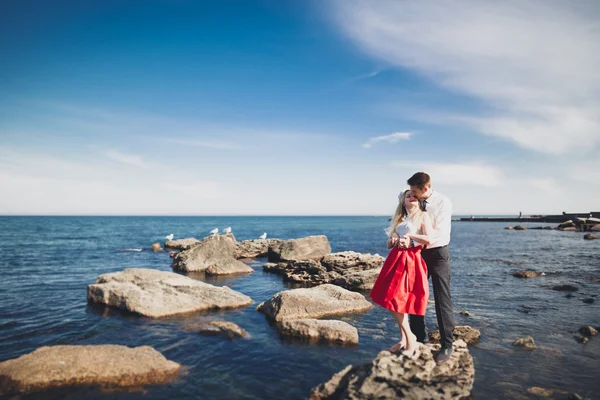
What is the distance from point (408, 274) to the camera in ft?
19.9

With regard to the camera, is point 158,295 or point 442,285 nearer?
point 442,285

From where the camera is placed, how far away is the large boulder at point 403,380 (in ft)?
18.1

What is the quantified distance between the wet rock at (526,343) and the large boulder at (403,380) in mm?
3752

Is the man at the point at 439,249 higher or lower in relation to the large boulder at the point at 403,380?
higher

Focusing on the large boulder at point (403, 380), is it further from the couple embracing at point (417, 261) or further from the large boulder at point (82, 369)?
the large boulder at point (82, 369)

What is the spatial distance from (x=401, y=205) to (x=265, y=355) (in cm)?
517

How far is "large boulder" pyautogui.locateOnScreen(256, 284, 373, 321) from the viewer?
11164mm

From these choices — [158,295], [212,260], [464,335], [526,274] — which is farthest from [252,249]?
[464,335]

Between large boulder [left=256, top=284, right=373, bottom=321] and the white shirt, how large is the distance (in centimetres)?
646

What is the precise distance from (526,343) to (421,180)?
6.63 metres

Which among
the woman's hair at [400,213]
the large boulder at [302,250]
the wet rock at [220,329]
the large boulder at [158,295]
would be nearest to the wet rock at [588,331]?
the woman's hair at [400,213]

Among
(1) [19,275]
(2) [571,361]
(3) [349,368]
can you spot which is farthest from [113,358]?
(1) [19,275]

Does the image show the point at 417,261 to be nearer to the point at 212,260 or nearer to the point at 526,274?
the point at 212,260

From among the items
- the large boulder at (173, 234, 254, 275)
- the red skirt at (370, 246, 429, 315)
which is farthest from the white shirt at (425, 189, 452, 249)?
the large boulder at (173, 234, 254, 275)
